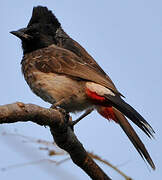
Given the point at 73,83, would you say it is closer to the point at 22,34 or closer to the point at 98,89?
the point at 98,89

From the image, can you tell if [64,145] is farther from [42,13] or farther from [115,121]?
[42,13]

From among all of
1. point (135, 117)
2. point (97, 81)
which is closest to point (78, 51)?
point (97, 81)

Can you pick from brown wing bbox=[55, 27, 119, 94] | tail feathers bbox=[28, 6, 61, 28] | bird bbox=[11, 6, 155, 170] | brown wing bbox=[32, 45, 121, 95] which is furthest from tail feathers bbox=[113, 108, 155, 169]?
tail feathers bbox=[28, 6, 61, 28]

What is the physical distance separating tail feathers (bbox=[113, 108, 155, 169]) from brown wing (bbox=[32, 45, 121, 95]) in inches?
10.7

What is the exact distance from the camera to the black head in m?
4.48

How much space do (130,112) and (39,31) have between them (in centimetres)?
169

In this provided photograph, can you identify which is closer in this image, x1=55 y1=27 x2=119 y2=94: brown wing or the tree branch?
the tree branch

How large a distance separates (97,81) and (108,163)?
1.08m

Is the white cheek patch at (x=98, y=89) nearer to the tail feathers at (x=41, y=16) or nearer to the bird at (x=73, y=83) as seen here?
the bird at (x=73, y=83)

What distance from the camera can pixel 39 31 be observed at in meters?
4.60

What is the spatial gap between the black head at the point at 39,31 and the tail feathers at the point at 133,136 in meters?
1.22

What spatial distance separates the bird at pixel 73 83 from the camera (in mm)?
3580

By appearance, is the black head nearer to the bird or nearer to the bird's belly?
the bird

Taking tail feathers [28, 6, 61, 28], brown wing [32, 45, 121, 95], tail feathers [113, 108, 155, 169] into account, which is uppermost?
tail feathers [28, 6, 61, 28]
